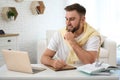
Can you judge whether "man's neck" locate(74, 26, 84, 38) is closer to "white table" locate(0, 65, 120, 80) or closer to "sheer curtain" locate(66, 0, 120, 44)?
"white table" locate(0, 65, 120, 80)

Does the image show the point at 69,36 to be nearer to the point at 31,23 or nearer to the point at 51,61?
the point at 51,61

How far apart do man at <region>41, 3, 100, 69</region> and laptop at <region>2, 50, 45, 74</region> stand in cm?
35

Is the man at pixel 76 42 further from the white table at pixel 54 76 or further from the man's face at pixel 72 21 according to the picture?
the white table at pixel 54 76

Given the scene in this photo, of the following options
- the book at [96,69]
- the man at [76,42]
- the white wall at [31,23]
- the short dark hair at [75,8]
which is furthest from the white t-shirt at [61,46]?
the white wall at [31,23]

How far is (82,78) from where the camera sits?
161cm

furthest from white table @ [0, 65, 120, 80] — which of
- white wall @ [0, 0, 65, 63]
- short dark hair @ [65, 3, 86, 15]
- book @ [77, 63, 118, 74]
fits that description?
white wall @ [0, 0, 65, 63]

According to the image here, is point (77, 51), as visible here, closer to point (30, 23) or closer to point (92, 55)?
point (92, 55)

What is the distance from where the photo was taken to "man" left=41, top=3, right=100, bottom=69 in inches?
85.1

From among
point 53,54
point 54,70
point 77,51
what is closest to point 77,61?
point 77,51

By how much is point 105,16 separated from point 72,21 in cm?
296

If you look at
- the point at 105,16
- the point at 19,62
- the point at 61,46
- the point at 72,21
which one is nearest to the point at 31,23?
the point at 105,16

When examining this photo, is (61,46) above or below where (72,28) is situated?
below

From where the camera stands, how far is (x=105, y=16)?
5.06 m

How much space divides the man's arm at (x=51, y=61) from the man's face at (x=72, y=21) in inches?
10.6
